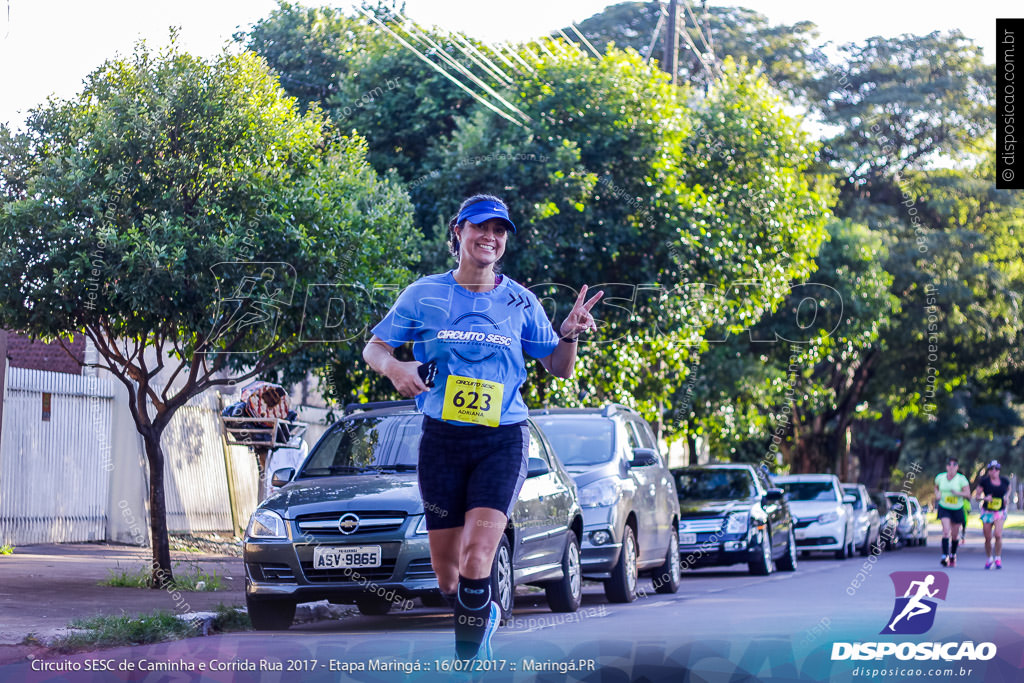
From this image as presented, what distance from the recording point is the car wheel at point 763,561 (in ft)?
61.3

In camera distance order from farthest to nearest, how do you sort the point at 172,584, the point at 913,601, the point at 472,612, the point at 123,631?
the point at 172,584 → the point at 123,631 → the point at 913,601 → the point at 472,612

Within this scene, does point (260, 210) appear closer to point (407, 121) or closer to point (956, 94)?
point (407, 121)

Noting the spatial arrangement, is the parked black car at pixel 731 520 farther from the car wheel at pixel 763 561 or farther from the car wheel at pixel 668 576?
the car wheel at pixel 668 576

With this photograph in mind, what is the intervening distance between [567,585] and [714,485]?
341 inches

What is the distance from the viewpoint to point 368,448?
11.2 m

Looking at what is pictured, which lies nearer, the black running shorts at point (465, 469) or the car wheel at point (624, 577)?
the black running shorts at point (465, 469)

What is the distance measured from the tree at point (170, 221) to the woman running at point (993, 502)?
39.3 feet

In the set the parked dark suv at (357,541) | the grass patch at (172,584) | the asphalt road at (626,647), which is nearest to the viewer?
the asphalt road at (626,647)

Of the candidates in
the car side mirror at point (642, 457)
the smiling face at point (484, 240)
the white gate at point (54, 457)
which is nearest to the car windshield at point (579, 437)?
the car side mirror at point (642, 457)

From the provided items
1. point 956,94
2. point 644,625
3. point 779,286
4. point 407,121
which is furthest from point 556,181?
point 956,94

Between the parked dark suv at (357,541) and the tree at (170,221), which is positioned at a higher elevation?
the tree at (170,221)

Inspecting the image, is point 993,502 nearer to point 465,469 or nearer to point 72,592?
point 72,592

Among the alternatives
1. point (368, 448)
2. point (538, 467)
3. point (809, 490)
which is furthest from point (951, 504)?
point (368, 448)

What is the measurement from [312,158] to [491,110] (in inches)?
269
